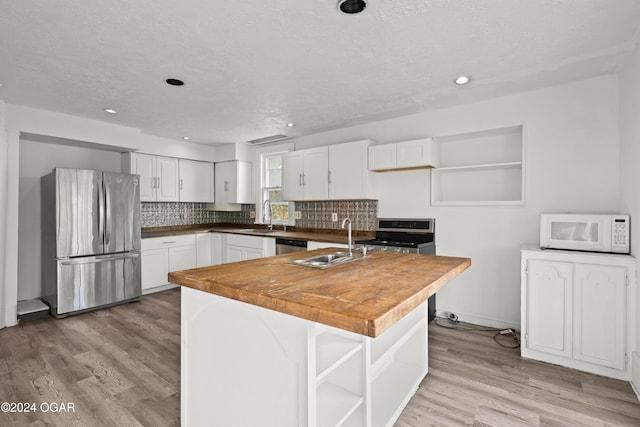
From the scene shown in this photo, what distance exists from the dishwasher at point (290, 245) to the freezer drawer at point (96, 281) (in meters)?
1.91

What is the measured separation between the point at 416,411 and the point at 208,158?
5.13m

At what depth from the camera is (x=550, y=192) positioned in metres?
3.05

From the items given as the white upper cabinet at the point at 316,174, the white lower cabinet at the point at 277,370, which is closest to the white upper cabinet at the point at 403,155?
the white upper cabinet at the point at 316,174

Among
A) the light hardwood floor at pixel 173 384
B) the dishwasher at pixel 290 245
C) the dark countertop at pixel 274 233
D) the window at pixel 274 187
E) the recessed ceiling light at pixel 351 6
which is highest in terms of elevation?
the recessed ceiling light at pixel 351 6

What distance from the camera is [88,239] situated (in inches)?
151

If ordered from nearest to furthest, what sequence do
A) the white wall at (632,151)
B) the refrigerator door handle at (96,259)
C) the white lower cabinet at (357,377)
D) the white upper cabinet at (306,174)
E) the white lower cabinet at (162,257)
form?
the white lower cabinet at (357,377) → the white wall at (632,151) → the refrigerator door handle at (96,259) → the white upper cabinet at (306,174) → the white lower cabinet at (162,257)

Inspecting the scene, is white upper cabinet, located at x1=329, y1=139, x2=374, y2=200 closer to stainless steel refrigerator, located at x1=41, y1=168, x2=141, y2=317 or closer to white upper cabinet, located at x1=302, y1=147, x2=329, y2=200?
white upper cabinet, located at x1=302, y1=147, x2=329, y2=200

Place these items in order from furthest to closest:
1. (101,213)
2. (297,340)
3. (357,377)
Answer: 1. (101,213)
2. (357,377)
3. (297,340)

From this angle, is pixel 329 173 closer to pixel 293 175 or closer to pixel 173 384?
pixel 293 175

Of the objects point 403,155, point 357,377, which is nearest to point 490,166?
point 403,155

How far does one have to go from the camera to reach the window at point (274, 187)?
5.43 meters

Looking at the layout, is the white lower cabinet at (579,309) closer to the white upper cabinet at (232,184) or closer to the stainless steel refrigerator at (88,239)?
the white upper cabinet at (232,184)

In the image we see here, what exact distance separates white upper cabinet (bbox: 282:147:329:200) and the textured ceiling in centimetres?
99

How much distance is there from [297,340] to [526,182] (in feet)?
9.89
